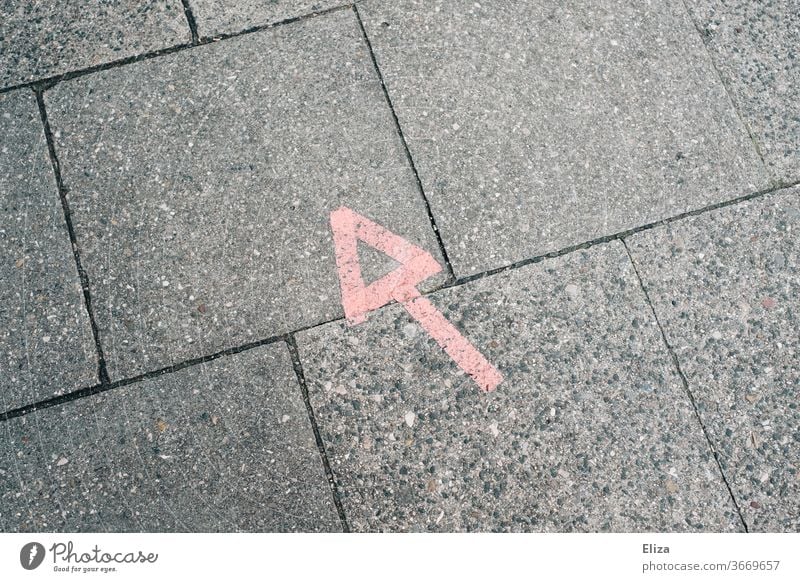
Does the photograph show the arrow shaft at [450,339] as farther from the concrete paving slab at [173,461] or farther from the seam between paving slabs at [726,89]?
the seam between paving slabs at [726,89]

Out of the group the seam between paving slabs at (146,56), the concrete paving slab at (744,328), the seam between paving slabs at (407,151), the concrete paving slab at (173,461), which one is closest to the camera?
the concrete paving slab at (173,461)

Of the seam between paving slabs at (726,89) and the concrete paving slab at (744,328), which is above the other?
the seam between paving slabs at (726,89)

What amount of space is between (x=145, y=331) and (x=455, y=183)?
4.98 ft

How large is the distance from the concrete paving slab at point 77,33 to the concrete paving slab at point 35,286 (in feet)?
0.97

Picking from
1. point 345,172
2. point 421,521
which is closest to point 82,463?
point 421,521

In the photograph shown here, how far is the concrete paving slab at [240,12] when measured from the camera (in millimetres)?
3279

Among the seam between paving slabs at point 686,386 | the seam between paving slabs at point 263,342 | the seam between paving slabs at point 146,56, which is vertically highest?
the seam between paving slabs at point 146,56

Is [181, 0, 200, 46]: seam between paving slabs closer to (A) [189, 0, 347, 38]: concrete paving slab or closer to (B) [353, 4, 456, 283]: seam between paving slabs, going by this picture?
(A) [189, 0, 347, 38]: concrete paving slab

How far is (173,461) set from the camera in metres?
2.89

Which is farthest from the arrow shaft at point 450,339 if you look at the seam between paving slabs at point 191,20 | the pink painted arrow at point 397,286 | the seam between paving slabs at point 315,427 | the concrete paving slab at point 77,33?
the concrete paving slab at point 77,33

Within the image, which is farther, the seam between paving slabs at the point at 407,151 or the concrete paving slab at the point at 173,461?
the seam between paving slabs at the point at 407,151

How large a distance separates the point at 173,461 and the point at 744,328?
2570 millimetres

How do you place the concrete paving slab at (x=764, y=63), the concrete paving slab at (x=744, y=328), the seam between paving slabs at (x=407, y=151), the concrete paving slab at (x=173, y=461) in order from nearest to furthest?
1. the concrete paving slab at (x=173, y=461)
2. the concrete paving slab at (x=744, y=328)
3. the seam between paving slabs at (x=407, y=151)
4. the concrete paving slab at (x=764, y=63)
